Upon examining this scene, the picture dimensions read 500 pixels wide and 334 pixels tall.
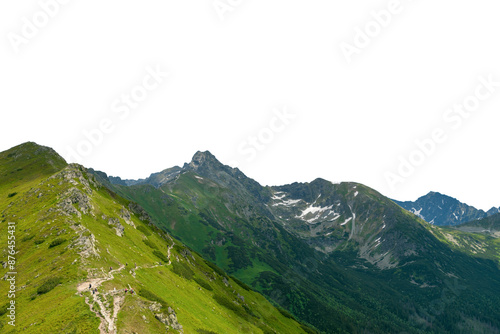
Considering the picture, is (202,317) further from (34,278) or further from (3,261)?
(3,261)

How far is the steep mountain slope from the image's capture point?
43188 mm

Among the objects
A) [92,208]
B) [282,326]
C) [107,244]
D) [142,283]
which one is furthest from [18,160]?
[282,326]

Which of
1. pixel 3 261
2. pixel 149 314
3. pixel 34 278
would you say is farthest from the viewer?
pixel 3 261

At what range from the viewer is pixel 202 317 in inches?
2778

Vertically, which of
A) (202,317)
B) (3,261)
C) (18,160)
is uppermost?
(18,160)

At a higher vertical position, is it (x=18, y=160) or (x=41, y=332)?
(x=18, y=160)

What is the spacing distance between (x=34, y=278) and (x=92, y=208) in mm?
42325

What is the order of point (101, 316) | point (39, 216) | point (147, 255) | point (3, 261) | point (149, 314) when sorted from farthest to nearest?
point (147, 255), point (39, 216), point (3, 261), point (149, 314), point (101, 316)

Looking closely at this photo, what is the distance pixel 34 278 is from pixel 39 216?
3573 cm

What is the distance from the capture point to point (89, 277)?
5294cm

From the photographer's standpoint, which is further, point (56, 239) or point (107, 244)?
point (107, 244)

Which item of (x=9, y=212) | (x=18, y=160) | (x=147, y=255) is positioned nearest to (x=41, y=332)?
(x=147, y=255)

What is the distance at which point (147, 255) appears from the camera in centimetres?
9038

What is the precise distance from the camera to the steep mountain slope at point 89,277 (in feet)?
142
